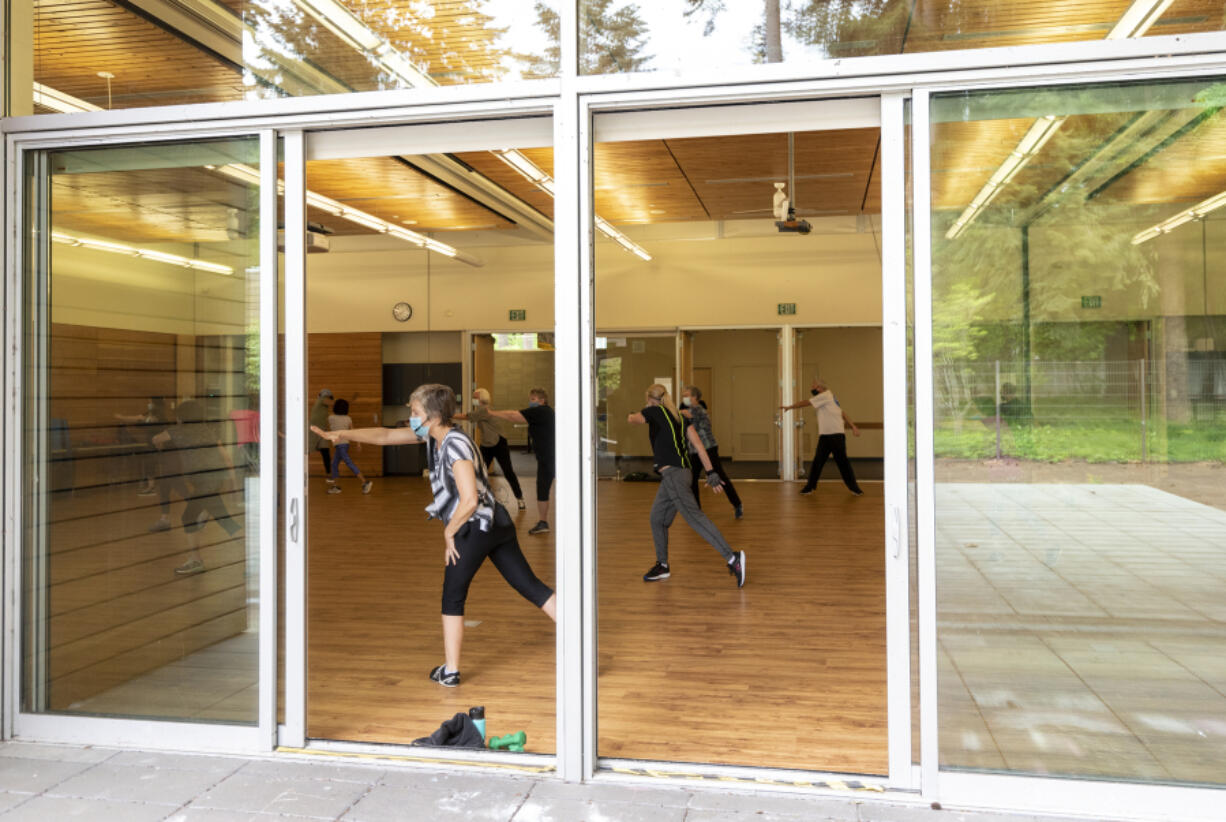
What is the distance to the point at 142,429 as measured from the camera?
3.75 m

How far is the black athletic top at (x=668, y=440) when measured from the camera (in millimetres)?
6688

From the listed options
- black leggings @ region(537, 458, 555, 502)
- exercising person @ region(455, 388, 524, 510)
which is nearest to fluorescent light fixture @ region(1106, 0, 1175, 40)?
black leggings @ region(537, 458, 555, 502)

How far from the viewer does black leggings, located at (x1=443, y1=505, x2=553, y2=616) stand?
163 inches

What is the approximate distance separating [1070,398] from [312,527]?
8379 mm

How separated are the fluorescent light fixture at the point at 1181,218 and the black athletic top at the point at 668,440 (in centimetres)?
393

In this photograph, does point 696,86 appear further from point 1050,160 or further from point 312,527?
point 312,527

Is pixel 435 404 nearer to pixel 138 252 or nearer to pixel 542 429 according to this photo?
pixel 138 252

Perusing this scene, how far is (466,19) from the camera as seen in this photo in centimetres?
349

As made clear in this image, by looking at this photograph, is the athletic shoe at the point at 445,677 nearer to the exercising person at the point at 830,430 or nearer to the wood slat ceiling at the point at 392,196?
the wood slat ceiling at the point at 392,196

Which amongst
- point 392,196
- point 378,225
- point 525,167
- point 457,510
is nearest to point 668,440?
point 457,510

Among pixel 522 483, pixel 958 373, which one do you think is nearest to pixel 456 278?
pixel 522 483

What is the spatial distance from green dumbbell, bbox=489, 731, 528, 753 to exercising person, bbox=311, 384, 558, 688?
59 cm

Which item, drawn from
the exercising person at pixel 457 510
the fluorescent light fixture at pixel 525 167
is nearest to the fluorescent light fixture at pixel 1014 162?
the exercising person at pixel 457 510

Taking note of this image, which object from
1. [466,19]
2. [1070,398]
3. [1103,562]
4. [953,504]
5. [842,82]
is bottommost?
[1103,562]
